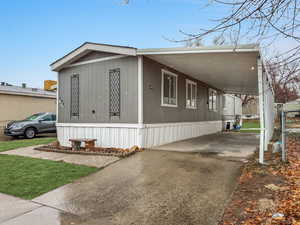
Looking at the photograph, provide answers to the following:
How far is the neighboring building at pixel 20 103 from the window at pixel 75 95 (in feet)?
21.9

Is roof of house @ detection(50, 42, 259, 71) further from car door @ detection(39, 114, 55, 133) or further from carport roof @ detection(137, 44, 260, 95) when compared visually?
car door @ detection(39, 114, 55, 133)

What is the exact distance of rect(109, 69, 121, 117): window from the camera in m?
6.88

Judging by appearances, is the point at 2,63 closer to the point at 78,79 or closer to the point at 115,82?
the point at 78,79

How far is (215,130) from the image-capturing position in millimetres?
13508

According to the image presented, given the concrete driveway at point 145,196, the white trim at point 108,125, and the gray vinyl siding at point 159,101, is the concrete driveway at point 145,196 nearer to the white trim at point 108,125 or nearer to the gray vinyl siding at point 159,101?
the white trim at point 108,125

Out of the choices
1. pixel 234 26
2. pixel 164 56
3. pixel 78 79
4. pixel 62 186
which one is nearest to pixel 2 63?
pixel 78 79

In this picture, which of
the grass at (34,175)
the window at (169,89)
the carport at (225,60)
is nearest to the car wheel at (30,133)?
the grass at (34,175)

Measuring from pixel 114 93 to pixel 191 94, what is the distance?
4.36 m

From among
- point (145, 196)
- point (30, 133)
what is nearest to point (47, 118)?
point (30, 133)

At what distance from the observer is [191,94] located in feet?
32.5

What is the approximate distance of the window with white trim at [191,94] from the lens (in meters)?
9.52

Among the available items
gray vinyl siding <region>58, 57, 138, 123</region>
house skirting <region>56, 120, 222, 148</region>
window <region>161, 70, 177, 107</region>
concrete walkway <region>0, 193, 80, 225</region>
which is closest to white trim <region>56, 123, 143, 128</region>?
house skirting <region>56, 120, 222, 148</region>

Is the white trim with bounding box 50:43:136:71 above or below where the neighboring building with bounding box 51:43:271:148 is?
above

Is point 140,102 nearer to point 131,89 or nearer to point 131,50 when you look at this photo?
point 131,89
